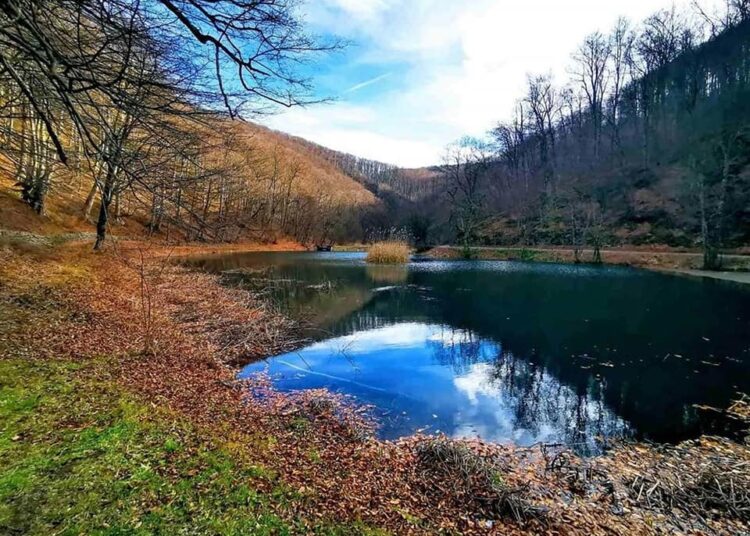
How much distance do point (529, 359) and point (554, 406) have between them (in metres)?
2.53

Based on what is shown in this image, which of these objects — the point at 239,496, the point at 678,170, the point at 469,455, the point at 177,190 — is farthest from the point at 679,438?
the point at 678,170

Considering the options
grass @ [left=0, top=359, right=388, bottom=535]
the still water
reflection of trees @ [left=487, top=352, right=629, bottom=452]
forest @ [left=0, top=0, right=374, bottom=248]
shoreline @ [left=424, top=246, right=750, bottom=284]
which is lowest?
reflection of trees @ [left=487, top=352, right=629, bottom=452]

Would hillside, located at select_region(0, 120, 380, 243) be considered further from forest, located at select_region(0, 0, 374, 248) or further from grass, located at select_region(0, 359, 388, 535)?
grass, located at select_region(0, 359, 388, 535)

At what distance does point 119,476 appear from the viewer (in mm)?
3236

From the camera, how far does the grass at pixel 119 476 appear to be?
9.11 feet

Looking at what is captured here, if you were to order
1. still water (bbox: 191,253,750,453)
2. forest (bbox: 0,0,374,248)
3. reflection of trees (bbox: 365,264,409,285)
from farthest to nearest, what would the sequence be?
reflection of trees (bbox: 365,264,409,285), still water (bbox: 191,253,750,453), forest (bbox: 0,0,374,248)

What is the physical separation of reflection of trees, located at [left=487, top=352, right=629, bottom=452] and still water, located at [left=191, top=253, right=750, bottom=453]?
3 centimetres

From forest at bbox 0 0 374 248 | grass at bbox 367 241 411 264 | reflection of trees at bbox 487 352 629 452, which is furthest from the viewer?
grass at bbox 367 241 411 264

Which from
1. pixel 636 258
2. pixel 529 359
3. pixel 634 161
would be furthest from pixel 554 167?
pixel 529 359

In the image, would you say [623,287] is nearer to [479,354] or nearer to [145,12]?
[479,354]

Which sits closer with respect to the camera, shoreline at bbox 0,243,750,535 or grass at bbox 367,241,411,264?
shoreline at bbox 0,243,750,535

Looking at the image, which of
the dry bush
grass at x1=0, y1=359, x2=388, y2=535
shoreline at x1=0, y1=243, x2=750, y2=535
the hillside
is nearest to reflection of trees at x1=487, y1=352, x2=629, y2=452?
shoreline at x1=0, y1=243, x2=750, y2=535

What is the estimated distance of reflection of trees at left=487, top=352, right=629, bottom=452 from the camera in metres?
5.94

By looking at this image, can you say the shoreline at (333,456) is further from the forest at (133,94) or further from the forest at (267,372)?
the forest at (133,94)
